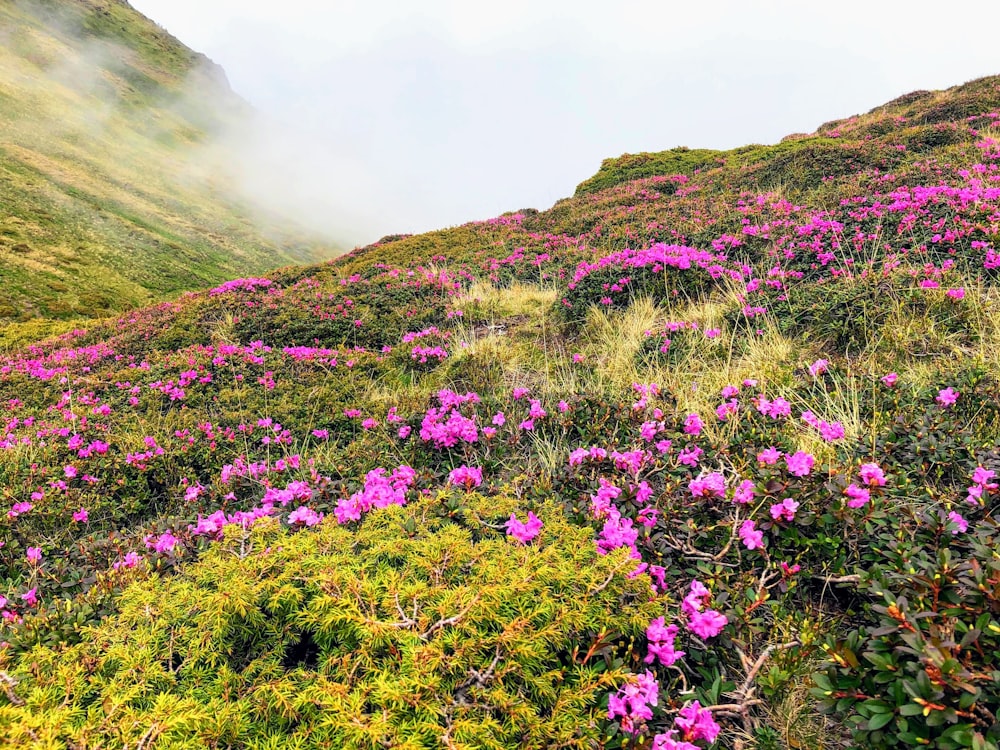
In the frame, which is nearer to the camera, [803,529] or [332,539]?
[332,539]

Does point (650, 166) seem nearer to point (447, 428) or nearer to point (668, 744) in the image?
point (447, 428)

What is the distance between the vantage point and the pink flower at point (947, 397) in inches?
116

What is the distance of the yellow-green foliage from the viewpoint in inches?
51.4

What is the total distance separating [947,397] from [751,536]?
1839 mm

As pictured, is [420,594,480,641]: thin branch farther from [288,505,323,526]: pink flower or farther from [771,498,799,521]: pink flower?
[771,498,799,521]: pink flower

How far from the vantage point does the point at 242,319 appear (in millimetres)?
8695

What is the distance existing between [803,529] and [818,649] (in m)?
0.57

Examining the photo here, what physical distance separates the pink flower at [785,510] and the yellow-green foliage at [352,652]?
0.88 metres

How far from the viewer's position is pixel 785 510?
90.4 inches

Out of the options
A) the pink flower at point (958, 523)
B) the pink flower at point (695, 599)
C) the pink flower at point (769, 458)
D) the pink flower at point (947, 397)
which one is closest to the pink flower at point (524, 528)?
the pink flower at point (695, 599)

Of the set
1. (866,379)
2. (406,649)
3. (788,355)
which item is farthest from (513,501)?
(788,355)

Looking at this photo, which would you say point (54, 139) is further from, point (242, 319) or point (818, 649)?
point (818, 649)

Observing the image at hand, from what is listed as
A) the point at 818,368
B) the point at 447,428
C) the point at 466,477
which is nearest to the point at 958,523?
the point at 818,368

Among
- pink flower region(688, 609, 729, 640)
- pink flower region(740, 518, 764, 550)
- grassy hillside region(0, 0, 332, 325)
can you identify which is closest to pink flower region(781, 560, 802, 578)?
pink flower region(740, 518, 764, 550)
